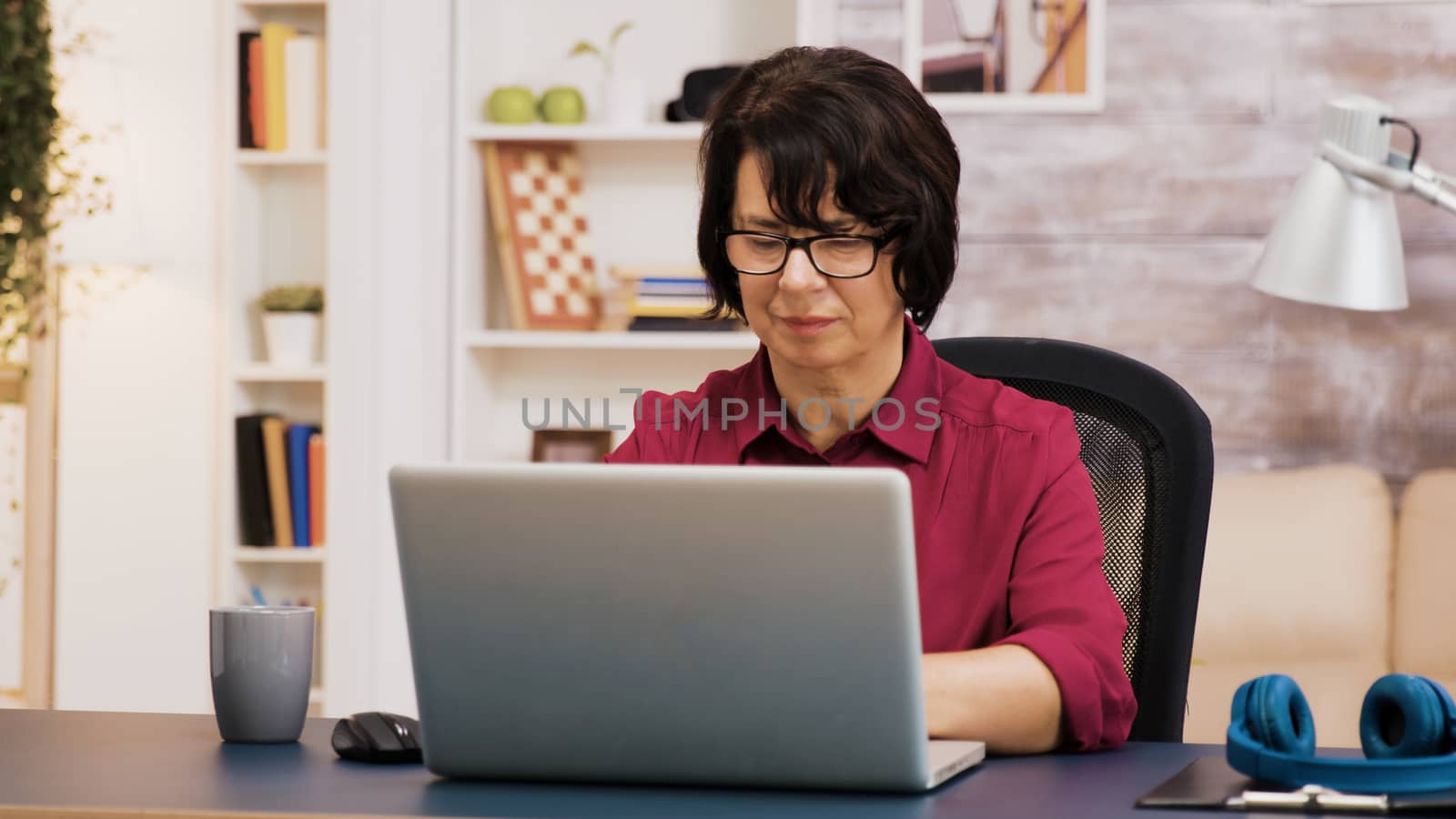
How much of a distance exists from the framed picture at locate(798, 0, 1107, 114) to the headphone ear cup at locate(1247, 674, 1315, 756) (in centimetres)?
226

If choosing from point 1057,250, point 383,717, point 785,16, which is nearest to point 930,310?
point 383,717

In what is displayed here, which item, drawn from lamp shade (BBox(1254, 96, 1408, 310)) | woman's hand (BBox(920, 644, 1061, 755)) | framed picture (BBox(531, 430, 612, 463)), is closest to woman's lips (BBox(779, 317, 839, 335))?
woman's hand (BBox(920, 644, 1061, 755))

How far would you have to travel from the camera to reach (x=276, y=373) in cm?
311

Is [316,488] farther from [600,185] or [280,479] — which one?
[600,185]

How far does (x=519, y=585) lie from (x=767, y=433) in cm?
63

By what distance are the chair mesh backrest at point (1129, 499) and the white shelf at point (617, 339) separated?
61.2 inches

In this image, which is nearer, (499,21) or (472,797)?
(472,797)

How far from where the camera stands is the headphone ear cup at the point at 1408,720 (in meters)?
0.89

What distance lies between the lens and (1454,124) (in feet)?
9.70

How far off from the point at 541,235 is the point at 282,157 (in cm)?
53

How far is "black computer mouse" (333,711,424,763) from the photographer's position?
102cm

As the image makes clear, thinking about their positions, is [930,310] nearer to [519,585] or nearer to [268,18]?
[519,585]

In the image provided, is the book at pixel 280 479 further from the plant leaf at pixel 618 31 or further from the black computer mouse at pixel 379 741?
the black computer mouse at pixel 379 741

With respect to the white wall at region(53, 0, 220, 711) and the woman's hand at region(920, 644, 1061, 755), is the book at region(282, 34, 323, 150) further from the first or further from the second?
the woman's hand at region(920, 644, 1061, 755)
